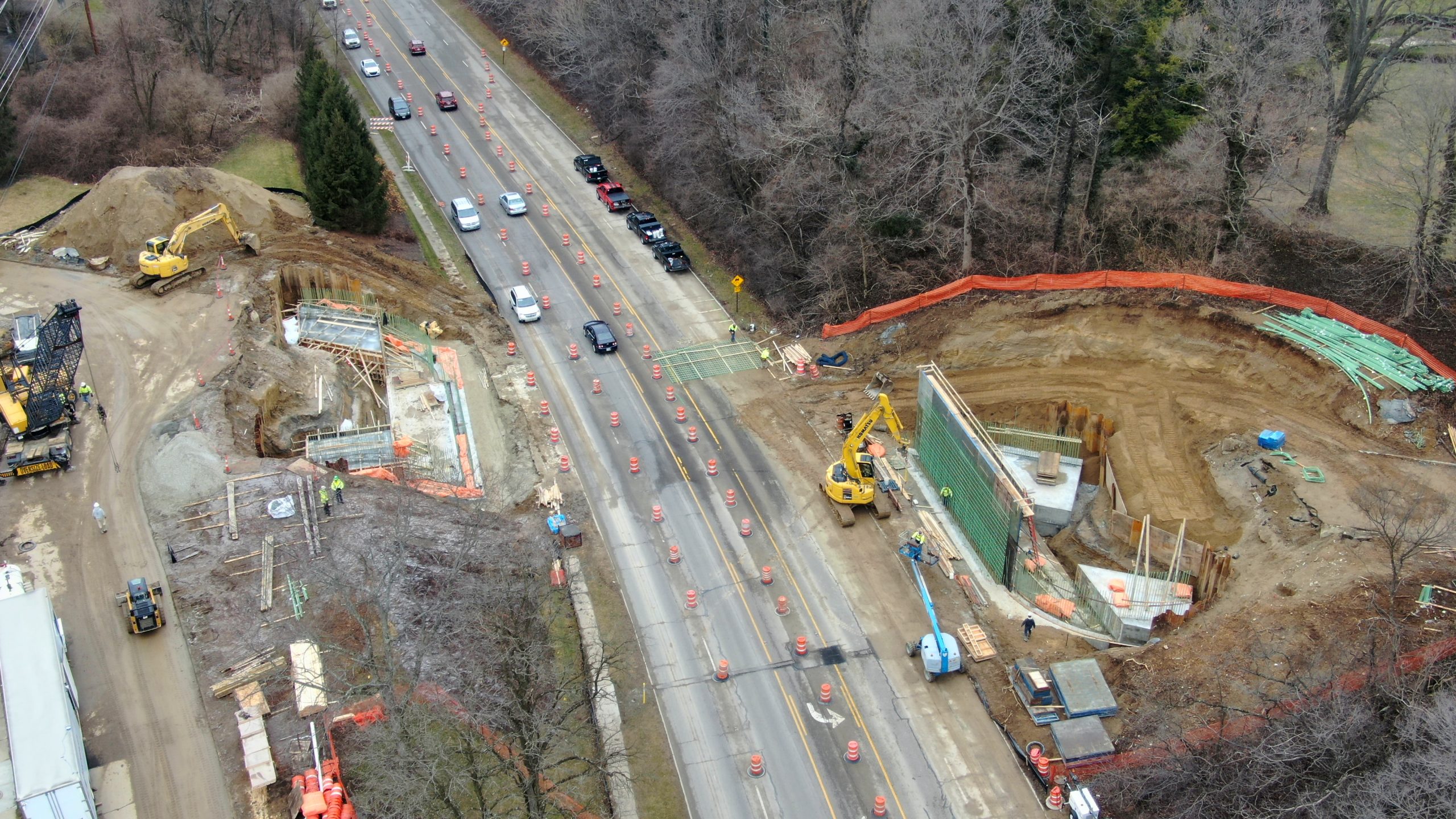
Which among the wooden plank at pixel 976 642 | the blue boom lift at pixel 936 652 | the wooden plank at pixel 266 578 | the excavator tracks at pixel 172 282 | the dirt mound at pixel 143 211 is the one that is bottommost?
the wooden plank at pixel 976 642

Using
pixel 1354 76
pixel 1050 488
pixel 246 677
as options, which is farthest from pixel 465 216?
pixel 1354 76

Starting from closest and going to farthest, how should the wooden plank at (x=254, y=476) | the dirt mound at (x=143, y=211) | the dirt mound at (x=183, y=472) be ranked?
the dirt mound at (x=183, y=472), the wooden plank at (x=254, y=476), the dirt mound at (x=143, y=211)

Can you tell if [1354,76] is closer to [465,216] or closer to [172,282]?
[465,216]

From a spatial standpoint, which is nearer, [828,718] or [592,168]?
[828,718]

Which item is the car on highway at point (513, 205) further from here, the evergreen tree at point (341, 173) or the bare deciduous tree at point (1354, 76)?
the bare deciduous tree at point (1354, 76)

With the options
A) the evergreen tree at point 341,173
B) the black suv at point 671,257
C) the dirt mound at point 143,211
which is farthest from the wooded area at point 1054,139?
the dirt mound at point 143,211

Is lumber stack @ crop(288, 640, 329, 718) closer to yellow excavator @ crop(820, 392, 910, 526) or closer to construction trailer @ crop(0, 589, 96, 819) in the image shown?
construction trailer @ crop(0, 589, 96, 819)
